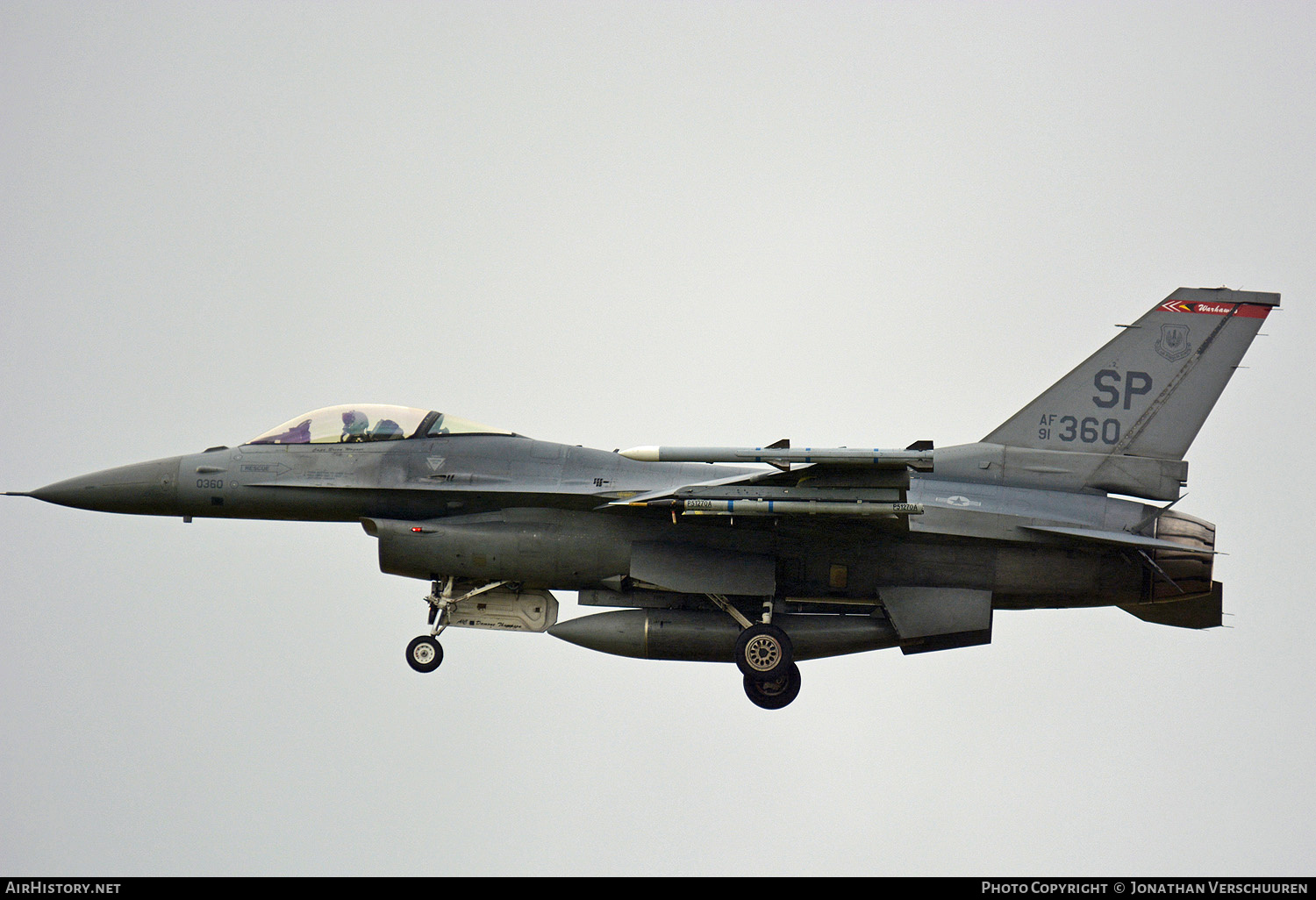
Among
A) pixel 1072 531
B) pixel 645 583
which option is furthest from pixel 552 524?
pixel 1072 531

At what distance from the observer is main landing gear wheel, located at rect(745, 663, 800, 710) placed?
16.0 metres

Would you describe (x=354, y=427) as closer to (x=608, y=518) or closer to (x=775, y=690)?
(x=608, y=518)

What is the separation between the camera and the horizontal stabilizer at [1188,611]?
15.3 meters

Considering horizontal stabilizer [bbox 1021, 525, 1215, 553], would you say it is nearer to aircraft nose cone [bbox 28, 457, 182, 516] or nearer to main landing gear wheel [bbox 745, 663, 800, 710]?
main landing gear wheel [bbox 745, 663, 800, 710]

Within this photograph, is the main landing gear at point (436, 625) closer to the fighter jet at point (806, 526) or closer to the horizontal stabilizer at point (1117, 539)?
the fighter jet at point (806, 526)

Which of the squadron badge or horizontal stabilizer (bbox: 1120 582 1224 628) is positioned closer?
horizontal stabilizer (bbox: 1120 582 1224 628)

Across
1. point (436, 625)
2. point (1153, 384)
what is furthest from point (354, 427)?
point (1153, 384)

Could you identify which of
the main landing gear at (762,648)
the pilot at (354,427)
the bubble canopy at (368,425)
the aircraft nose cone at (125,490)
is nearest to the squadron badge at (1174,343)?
the main landing gear at (762,648)

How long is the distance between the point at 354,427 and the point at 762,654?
5.43 metres

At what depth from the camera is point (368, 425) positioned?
53.3ft

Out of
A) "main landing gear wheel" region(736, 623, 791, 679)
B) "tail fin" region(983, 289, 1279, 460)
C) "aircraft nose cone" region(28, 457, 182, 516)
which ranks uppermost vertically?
"tail fin" region(983, 289, 1279, 460)

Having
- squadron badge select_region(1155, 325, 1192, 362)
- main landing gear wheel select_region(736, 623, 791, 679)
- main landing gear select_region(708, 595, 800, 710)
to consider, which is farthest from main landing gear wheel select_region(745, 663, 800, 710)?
squadron badge select_region(1155, 325, 1192, 362)

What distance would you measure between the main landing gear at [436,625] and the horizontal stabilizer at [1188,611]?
729 cm

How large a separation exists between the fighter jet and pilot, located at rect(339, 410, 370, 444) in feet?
0.14
